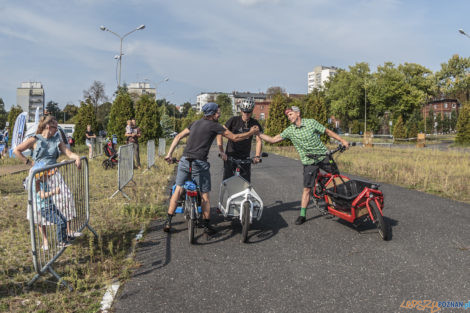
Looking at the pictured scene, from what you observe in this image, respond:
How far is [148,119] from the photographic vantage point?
32844 millimetres

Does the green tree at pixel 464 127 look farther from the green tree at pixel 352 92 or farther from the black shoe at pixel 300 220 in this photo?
the black shoe at pixel 300 220

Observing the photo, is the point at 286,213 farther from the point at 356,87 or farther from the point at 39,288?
the point at 356,87

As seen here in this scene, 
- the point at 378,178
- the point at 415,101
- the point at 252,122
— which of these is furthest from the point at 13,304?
the point at 415,101

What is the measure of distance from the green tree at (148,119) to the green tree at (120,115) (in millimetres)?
2959

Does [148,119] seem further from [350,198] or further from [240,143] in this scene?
[350,198]

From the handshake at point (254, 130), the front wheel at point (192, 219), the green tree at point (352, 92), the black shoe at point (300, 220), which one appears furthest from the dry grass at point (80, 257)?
the green tree at point (352, 92)

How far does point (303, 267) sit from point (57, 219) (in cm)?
284

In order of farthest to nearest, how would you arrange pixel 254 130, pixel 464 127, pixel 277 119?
pixel 464 127 < pixel 277 119 < pixel 254 130

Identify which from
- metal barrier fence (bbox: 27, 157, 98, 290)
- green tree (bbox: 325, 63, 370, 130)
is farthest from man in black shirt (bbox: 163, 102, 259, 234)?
green tree (bbox: 325, 63, 370, 130)

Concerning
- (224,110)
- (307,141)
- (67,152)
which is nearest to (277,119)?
(307,141)

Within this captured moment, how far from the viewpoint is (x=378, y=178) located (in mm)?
12922

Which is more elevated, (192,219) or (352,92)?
(352,92)

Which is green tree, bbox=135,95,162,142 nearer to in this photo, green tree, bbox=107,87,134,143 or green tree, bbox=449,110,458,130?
green tree, bbox=107,87,134,143

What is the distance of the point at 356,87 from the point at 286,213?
215 ft
